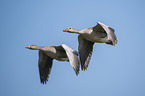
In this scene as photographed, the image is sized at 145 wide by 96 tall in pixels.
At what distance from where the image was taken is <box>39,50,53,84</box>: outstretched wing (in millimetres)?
21422

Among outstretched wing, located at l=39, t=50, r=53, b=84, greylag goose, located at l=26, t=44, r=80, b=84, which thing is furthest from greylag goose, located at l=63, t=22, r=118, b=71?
outstretched wing, located at l=39, t=50, r=53, b=84

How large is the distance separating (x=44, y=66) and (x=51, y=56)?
3.71 feet

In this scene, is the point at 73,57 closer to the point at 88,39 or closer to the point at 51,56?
the point at 88,39

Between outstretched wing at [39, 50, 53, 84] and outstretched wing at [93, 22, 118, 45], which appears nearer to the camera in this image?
outstretched wing at [93, 22, 118, 45]

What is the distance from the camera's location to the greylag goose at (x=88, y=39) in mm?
20125

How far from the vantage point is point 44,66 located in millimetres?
21562

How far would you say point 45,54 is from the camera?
843 inches

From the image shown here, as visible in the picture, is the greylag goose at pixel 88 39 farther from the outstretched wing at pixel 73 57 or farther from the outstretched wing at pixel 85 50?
the outstretched wing at pixel 73 57

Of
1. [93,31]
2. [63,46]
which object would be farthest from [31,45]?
[93,31]

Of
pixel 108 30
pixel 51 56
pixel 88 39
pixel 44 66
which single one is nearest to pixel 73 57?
pixel 88 39

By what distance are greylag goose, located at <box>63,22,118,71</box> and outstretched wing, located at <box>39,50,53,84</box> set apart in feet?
7.43

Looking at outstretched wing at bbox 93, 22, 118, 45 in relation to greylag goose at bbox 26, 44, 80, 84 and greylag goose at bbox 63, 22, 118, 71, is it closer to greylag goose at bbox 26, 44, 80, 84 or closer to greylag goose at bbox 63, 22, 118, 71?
greylag goose at bbox 63, 22, 118, 71

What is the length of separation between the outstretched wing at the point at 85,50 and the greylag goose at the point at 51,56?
0.85 metres

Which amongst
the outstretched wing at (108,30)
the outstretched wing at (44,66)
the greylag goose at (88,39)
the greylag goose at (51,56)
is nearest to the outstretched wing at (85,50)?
the greylag goose at (88,39)
